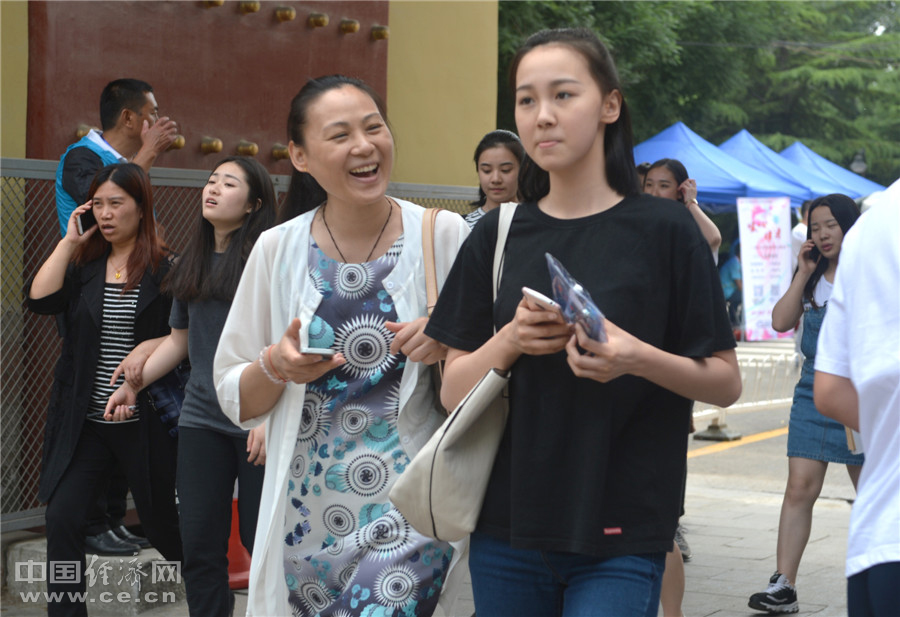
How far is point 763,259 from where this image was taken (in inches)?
Result: 605

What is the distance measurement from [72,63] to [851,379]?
5183mm

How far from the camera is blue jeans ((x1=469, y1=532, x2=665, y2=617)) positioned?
2471mm

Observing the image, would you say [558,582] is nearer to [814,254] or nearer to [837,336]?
[837,336]

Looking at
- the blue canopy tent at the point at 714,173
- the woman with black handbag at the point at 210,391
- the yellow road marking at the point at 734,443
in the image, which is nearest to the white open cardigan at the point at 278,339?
the woman with black handbag at the point at 210,391

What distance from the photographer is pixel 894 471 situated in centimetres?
216

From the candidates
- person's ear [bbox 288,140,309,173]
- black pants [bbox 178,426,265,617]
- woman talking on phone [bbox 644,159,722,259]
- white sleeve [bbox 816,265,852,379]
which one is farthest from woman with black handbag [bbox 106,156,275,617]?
white sleeve [bbox 816,265,852,379]

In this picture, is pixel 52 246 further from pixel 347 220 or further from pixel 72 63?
pixel 347 220

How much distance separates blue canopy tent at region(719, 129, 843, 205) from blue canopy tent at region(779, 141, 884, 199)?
9.6 inches

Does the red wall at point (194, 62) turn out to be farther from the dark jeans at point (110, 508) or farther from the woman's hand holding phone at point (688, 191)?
the woman's hand holding phone at point (688, 191)

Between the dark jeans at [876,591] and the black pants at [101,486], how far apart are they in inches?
142

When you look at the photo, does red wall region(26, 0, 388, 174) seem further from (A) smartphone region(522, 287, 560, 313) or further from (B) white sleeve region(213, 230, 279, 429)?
(A) smartphone region(522, 287, 560, 313)

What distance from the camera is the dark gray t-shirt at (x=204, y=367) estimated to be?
4.68 meters

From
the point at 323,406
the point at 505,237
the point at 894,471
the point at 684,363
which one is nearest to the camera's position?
the point at 894,471

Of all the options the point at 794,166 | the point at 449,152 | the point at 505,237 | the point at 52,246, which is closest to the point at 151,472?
the point at 52,246
